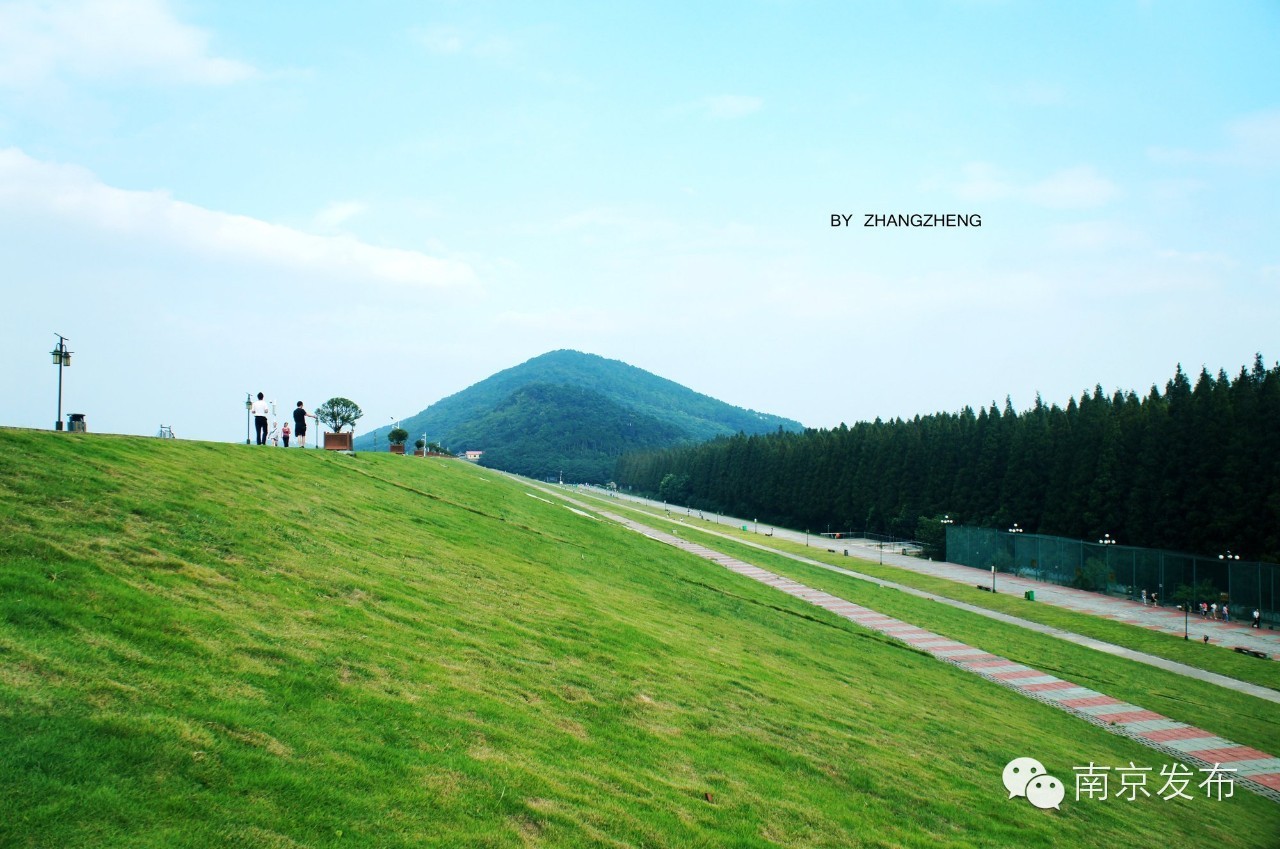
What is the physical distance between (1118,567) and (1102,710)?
34923mm

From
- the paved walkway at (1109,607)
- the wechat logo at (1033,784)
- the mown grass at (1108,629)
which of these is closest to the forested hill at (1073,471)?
the paved walkway at (1109,607)

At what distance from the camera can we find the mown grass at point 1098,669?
67.2 feet

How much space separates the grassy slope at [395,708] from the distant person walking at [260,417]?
4982 millimetres

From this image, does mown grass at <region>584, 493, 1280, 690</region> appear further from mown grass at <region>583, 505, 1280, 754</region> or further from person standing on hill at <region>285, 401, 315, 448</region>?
person standing on hill at <region>285, 401, 315, 448</region>

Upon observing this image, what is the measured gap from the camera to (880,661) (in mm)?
20969

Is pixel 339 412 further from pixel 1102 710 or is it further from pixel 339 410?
pixel 1102 710

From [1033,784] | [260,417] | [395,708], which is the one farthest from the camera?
[260,417]

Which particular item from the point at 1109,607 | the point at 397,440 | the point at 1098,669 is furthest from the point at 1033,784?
the point at 397,440

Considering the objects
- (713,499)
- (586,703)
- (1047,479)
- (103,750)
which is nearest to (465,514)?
(586,703)

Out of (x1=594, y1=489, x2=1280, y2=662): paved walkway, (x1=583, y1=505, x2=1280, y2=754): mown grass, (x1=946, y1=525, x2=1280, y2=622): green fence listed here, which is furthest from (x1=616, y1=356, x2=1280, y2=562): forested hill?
(x1=583, y1=505, x2=1280, y2=754): mown grass

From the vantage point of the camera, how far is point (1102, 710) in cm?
2020

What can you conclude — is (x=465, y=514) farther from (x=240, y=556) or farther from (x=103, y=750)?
(x=103, y=750)

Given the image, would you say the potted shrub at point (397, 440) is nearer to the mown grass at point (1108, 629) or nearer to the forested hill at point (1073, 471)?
the mown grass at point (1108, 629)

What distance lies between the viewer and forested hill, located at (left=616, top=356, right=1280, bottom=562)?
162ft
